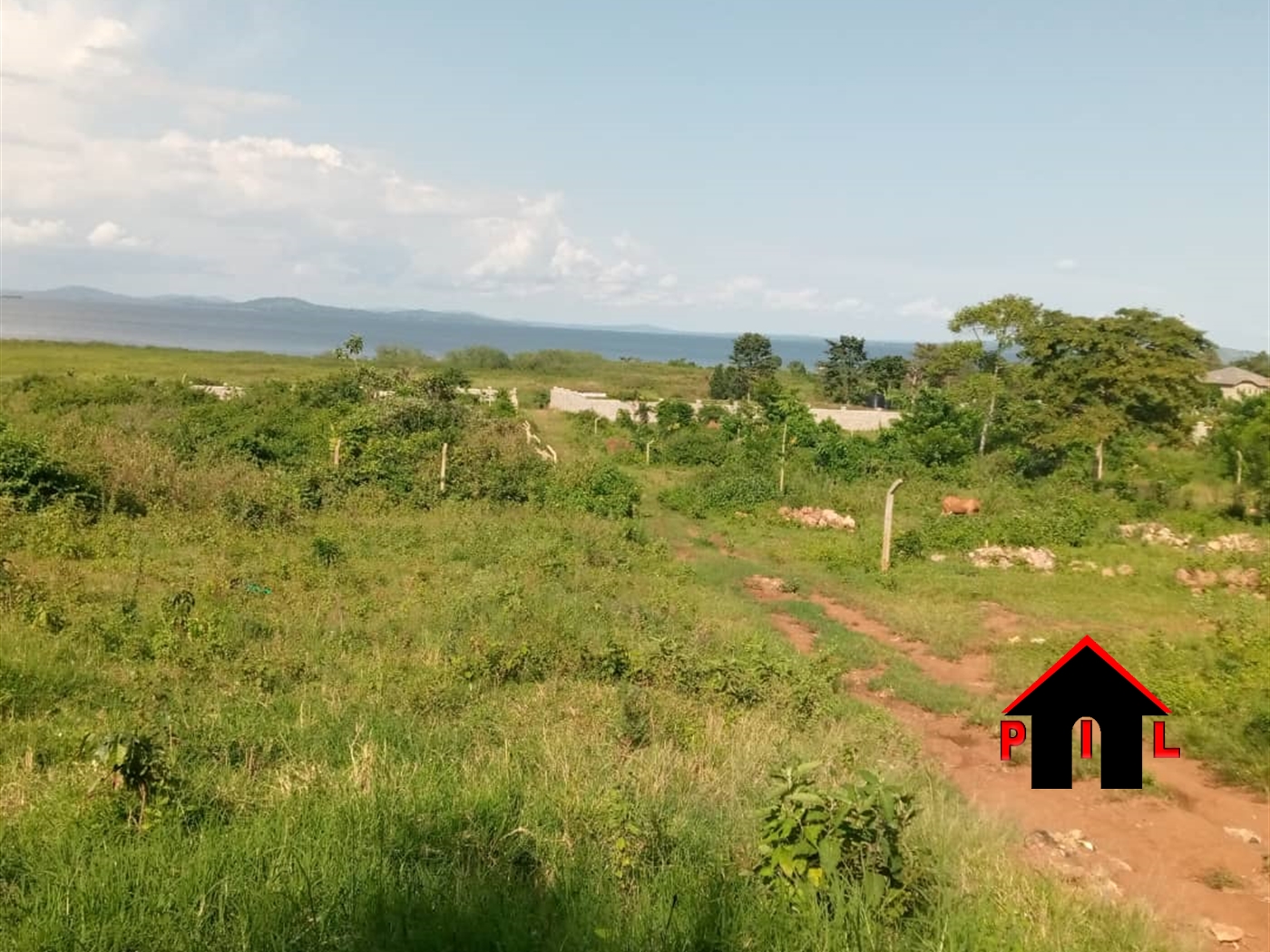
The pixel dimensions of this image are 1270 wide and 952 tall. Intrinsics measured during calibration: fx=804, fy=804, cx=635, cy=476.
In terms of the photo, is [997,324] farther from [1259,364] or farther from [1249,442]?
[1259,364]

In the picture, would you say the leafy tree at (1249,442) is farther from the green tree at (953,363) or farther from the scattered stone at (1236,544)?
the green tree at (953,363)

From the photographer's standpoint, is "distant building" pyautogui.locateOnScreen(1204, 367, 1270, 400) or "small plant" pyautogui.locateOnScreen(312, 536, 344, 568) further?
"distant building" pyautogui.locateOnScreen(1204, 367, 1270, 400)

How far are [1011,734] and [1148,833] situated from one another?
180 centimetres

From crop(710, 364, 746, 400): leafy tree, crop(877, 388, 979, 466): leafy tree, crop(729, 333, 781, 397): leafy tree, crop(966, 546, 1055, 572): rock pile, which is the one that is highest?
crop(729, 333, 781, 397): leafy tree

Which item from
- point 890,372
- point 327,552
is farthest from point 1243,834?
point 890,372

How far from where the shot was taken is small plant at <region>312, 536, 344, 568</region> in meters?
10.7

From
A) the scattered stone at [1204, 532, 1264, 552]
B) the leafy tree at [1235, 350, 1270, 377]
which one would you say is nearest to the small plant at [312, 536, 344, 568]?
the scattered stone at [1204, 532, 1264, 552]

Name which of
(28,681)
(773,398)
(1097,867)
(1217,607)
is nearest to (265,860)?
(28,681)

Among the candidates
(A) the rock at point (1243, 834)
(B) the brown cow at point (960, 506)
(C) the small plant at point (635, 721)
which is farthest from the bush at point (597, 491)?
(A) the rock at point (1243, 834)

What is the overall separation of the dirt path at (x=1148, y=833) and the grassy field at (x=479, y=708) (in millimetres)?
448

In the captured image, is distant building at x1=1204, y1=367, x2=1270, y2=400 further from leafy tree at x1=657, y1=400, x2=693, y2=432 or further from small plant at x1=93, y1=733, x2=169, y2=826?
small plant at x1=93, y1=733, x2=169, y2=826

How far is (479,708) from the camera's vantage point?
582cm

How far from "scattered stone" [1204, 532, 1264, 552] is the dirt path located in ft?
32.0

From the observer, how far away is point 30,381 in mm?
22719
